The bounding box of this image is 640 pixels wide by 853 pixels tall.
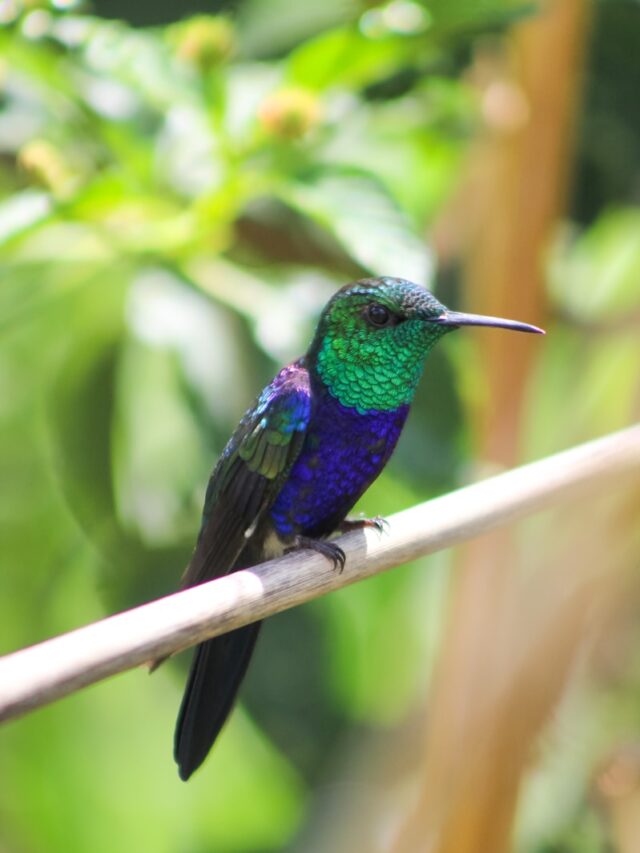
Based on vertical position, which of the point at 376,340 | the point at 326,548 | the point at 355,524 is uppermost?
the point at 376,340

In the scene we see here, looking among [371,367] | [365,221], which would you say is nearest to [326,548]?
[371,367]

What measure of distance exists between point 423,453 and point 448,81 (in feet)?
2.12

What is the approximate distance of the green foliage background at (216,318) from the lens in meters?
1.75

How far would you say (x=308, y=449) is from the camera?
156 cm

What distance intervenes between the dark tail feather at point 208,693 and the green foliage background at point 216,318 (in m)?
0.50

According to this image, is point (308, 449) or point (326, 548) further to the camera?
point (308, 449)

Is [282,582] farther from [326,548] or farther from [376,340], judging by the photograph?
[376,340]

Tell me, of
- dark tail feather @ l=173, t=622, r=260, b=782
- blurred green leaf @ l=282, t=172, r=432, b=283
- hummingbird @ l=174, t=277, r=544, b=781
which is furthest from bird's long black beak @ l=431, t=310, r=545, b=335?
dark tail feather @ l=173, t=622, r=260, b=782

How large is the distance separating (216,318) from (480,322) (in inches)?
31.7

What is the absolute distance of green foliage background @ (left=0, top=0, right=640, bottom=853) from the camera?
175 cm

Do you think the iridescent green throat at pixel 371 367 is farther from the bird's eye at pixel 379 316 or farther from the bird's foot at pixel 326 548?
the bird's foot at pixel 326 548

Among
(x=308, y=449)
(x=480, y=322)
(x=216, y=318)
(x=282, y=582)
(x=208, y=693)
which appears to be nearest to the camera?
(x=282, y=582)

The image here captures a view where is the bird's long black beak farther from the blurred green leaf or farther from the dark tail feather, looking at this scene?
the dark tail feather

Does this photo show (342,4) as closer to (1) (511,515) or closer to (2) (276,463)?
(2) (276,463)
